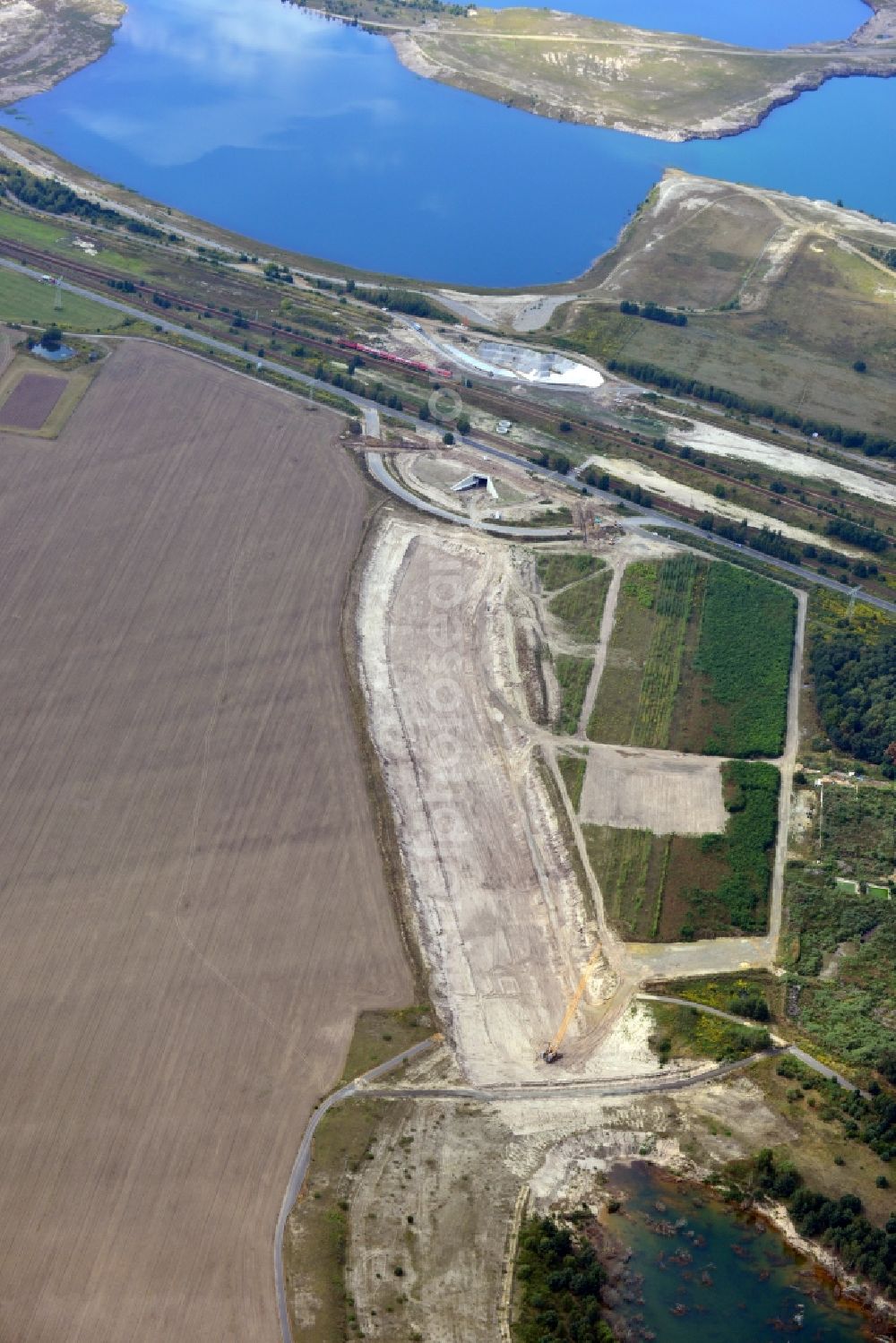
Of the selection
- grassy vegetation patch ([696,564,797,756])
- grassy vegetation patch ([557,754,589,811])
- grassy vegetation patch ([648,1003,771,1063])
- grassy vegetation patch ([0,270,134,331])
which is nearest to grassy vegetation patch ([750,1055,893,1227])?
grassy vegetation patch ([648,1003,771,1063])

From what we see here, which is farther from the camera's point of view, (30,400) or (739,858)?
(30,400)

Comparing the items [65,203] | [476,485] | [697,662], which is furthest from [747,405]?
[65,203]

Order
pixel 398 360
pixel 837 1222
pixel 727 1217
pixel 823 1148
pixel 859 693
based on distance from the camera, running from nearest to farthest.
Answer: pixel 837 1222 → pixel 727 1217 → pixel 823 1148 → pixel 859 693 → pixel 398 360

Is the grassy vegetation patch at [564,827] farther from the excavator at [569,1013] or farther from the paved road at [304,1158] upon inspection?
the paved road at [304,1158]

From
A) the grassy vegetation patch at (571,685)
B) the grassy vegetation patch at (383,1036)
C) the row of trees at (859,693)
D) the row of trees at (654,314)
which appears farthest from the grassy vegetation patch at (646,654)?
the row of trees at (654,314)

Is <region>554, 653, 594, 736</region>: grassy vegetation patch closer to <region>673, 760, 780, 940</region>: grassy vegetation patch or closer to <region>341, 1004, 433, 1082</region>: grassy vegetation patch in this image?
<region>673, 760, 780, 940</region>: grassy vegetation patch

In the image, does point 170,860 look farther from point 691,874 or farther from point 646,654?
point 646,654

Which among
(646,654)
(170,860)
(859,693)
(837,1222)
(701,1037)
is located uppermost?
(859,693)
